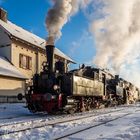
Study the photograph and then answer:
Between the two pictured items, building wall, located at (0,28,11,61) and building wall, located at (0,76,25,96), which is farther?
building wall, located at (0,28,11,61)

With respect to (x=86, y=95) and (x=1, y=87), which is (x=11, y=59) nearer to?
(x=1, y=87)

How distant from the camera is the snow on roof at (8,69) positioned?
29777 mm

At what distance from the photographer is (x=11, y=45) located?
33.6 meters

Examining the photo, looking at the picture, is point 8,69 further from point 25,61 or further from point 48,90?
point 48,90

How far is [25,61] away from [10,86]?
5.64 metres

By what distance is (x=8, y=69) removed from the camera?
31.2m

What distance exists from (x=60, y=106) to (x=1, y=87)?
12.6 meters

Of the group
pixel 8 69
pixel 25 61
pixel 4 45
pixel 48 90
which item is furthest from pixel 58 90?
pixel 25 61

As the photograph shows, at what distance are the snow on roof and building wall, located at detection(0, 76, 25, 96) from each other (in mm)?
495

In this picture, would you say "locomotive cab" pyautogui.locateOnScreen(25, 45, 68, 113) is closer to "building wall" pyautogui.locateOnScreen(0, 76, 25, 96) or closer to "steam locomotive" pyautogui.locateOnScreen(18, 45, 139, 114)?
"steam locomotive" pyautogui.locateOnScreen(18, 45, 139, 114)

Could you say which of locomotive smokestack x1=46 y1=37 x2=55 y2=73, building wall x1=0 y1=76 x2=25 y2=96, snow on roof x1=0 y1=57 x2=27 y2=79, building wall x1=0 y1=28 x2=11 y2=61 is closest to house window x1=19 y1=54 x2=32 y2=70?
building wall x1=0 y1=28 x2=11 y2=61

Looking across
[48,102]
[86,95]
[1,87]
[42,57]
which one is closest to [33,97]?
[48,102]

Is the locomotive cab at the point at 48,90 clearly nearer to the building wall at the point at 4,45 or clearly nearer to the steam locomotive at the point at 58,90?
the steam locomotive at the point at 58,90

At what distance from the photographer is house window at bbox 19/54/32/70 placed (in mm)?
35188
